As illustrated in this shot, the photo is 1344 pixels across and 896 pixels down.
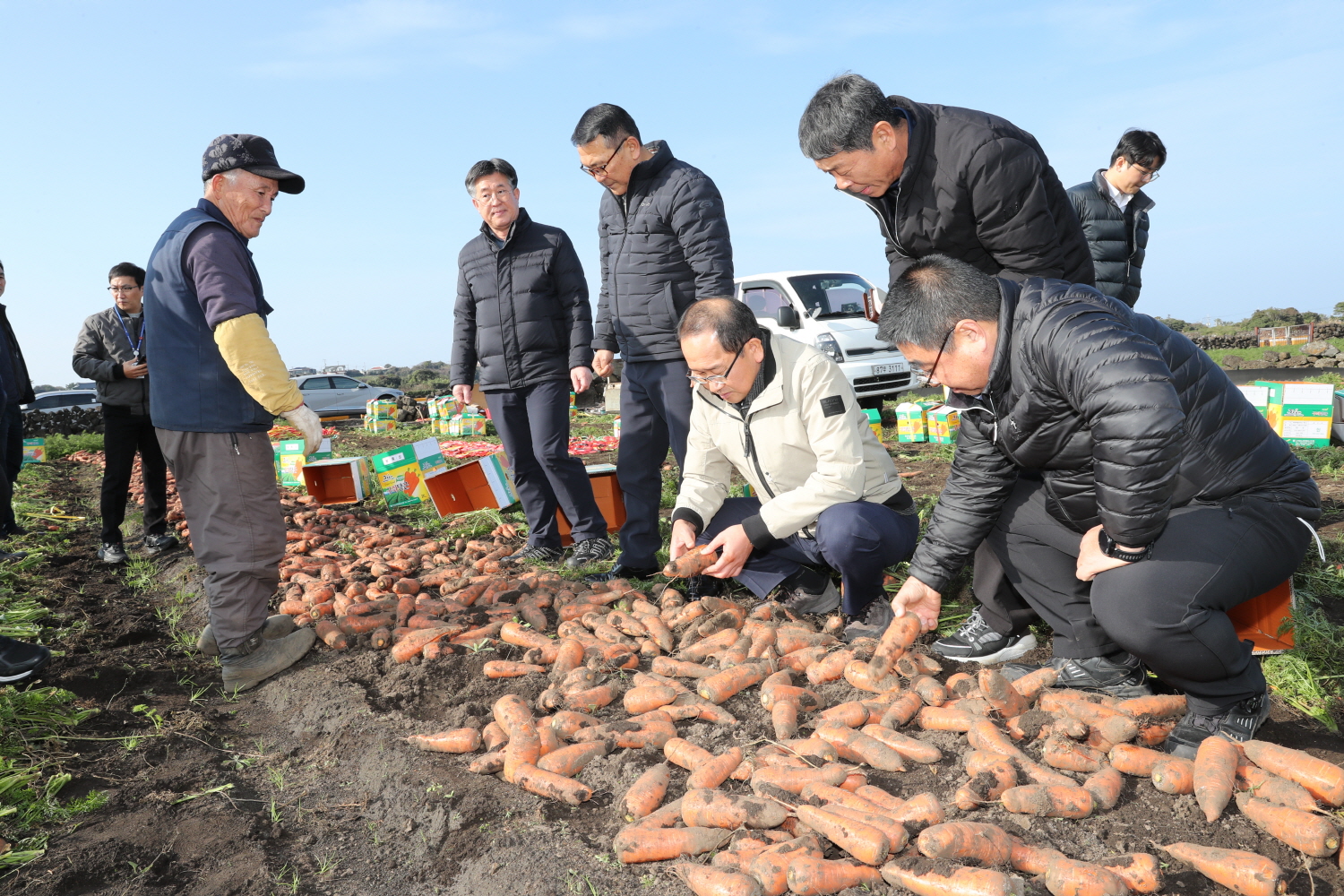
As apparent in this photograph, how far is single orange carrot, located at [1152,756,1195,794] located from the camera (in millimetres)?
1731

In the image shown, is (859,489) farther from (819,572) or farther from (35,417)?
(35,417)

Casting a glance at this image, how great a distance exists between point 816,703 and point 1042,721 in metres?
0.55

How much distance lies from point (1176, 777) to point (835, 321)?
26.1 feet

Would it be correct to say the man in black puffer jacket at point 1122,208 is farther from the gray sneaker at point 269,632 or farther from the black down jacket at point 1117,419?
the gray sneaker at point 269,632

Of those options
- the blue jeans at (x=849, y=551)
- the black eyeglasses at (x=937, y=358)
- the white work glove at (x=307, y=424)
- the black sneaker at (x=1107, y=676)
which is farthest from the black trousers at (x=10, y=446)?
the black sneaker at (x=1107, y=676)

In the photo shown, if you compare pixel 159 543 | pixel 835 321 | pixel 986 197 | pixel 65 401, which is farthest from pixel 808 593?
pixel 65 401

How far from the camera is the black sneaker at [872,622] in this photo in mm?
2650

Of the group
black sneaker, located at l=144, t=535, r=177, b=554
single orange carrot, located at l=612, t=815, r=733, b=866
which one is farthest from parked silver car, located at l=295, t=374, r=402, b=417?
single orange carrot, located at l=612, t=815, r=733, b=866

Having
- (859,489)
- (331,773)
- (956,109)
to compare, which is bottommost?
(331,773)

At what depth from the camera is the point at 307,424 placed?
2.84m

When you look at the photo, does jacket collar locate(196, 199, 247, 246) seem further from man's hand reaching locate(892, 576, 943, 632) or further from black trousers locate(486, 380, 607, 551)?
man's hand reaching locate(892, 576, 943, 632)

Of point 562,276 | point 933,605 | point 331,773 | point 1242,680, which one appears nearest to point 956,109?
point 933,605

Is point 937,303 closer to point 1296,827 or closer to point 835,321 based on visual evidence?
point 1296,827

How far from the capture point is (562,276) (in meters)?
4.08
